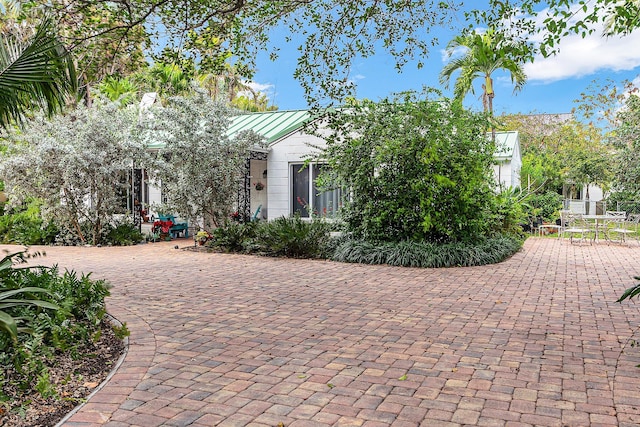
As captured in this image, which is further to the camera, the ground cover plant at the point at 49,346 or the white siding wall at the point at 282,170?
the white siding wall at the point at 282,170

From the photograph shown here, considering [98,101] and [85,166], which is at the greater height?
[98,101]

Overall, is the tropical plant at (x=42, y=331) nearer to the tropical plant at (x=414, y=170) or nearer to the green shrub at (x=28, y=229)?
the tropical plant at (x=414, y=170)

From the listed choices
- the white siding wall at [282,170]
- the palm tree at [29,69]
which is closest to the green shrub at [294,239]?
the white siding wall at [282,170]

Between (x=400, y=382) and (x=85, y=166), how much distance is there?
37.4 feet

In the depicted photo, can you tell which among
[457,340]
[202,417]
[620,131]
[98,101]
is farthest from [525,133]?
[202,417]

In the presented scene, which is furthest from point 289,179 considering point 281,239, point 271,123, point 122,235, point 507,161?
point 507,161

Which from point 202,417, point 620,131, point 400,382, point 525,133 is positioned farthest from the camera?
point 525,133

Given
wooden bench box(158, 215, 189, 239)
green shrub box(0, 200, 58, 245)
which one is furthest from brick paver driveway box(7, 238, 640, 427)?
wooden bench box(158, 215, 189, 239)

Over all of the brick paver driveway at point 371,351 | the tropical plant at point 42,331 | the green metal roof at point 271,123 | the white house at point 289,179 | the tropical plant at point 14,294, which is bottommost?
the brick paver driveway at point 371,351

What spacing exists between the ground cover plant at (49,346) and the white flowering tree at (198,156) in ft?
23.8

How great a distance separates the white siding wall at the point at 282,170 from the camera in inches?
617

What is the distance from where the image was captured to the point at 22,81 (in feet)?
17.2

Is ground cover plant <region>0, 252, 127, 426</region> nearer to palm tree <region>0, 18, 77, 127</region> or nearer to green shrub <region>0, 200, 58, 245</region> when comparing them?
palm tree <region>0, 18, 77, 127</region>

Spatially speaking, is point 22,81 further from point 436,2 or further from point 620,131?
point 620,131
